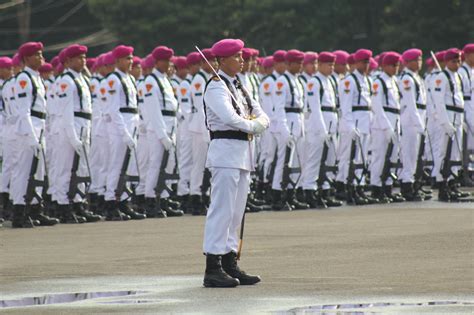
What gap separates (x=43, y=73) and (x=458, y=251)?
404 inches

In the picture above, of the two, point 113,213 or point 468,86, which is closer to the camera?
point 113,213

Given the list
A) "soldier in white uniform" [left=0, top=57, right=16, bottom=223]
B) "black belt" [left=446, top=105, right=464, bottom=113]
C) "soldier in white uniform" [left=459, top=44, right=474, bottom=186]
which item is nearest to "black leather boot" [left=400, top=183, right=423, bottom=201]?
"black belt" [left=446, top=105, right=464, bottom=113]

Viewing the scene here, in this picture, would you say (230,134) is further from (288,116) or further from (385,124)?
(385,124)

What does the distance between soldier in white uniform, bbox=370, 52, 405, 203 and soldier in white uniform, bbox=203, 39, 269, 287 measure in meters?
10.4

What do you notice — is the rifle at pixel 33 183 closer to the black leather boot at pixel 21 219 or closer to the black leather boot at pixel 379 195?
the black leather boot at pixel 21 219

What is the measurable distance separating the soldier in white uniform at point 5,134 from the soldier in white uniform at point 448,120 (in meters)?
6.17

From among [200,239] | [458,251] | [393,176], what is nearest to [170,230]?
[200,239]

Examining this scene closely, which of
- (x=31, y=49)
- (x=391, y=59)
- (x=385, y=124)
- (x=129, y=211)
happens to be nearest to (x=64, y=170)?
(x=129, y=211)

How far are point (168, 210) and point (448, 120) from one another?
4.40 metres

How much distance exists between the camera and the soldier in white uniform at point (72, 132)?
770 inches

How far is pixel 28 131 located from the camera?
61.9ft

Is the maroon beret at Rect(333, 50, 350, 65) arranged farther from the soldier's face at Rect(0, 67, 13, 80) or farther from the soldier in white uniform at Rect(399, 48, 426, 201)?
the soldier's face at Rect(0, 67, 13, 80)

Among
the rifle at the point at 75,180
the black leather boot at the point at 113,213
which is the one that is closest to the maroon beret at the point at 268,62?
the black leather boot at the point at 113,213

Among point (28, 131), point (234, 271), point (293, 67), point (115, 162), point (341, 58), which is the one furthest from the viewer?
point (341, 58)
